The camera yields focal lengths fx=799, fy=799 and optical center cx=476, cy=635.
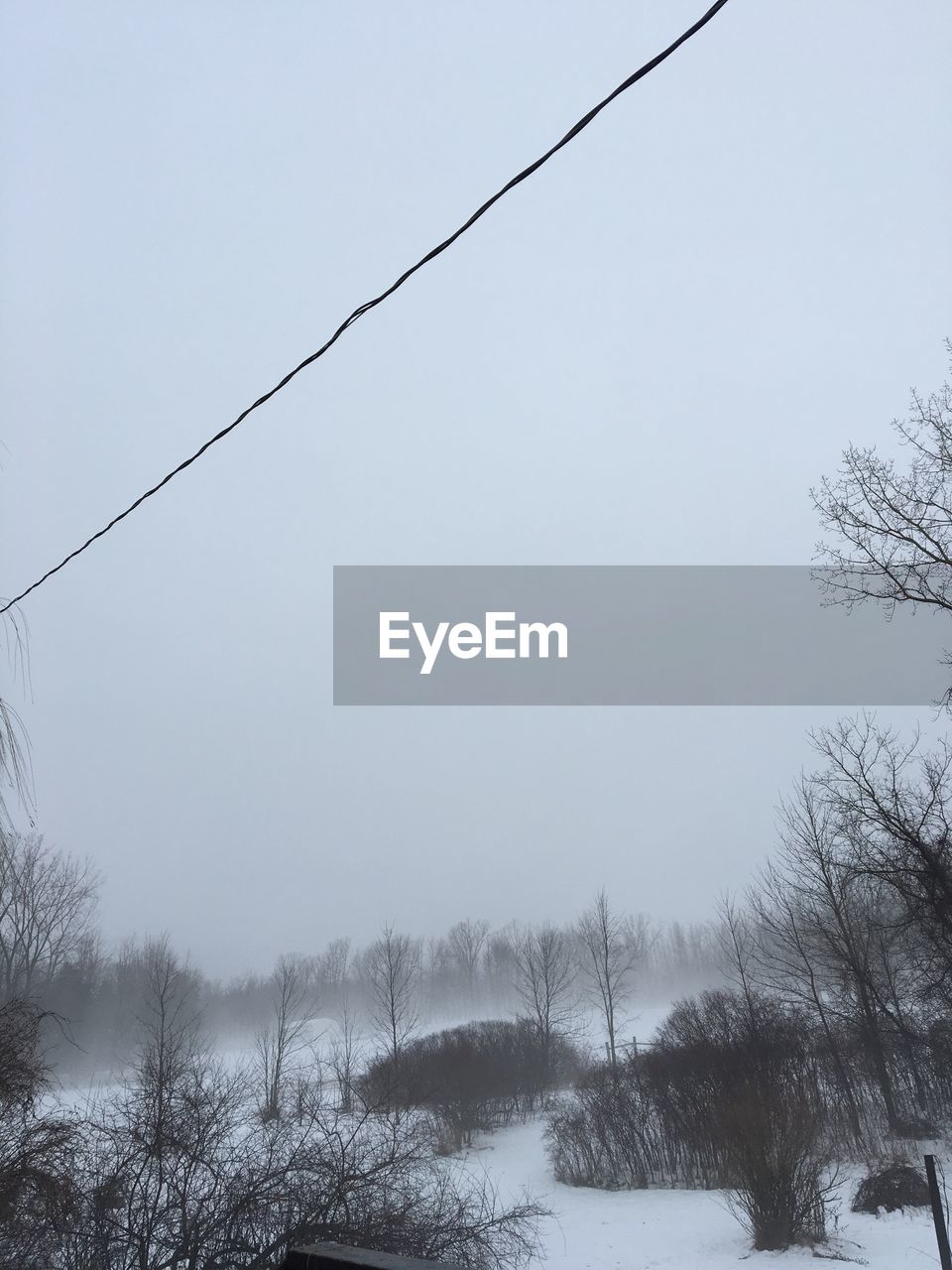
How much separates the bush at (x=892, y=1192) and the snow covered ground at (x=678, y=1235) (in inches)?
12.5

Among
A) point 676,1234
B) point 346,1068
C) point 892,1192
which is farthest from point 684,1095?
point 346,1068

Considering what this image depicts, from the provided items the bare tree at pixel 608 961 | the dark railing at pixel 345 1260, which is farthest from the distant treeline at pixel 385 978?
the dark railing at pixel 345 1260

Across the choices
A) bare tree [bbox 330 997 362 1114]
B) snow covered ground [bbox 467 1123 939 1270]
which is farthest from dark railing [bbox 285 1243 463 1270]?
snow covered ground [bbox 467 1123 939 1270]

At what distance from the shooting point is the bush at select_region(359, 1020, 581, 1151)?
31.2m

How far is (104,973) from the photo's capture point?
211 feet

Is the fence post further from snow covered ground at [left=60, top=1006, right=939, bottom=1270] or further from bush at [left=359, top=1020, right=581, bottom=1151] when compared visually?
bush at [left=359, top=1020, right=581, bottom=1151]

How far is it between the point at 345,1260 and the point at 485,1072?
1429 inches

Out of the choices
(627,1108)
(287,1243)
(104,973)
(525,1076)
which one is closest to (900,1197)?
(627,1108)

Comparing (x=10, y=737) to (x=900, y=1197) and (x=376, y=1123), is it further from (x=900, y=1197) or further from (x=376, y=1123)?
(x=900, y=1197)

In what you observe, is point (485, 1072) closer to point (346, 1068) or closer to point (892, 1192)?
point (346, 1068)

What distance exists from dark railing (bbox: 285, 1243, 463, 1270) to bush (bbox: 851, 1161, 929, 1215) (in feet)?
60.8

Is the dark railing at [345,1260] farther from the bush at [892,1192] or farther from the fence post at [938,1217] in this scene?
the bush at [892,1192]

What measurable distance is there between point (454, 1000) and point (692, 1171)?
266 ft

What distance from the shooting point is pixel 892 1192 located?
15.7m
